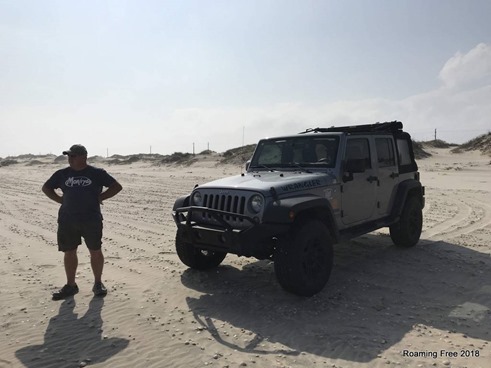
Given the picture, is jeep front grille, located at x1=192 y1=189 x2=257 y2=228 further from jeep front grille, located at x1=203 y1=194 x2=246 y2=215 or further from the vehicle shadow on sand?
the vehicle shadow on sand

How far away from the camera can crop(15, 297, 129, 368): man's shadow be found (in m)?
3.79

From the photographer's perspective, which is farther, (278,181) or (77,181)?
(278,181)

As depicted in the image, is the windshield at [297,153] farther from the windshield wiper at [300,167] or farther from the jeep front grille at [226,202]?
the jeep front grille at [226,202]

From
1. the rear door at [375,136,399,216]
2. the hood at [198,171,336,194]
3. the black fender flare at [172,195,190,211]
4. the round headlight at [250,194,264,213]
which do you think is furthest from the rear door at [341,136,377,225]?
the black fender flare at [172,195,190,211]

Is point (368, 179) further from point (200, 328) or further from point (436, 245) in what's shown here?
point (200, 328)

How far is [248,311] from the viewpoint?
191 inches

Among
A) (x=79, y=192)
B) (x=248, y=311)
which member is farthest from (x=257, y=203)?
(x=79, y=192)

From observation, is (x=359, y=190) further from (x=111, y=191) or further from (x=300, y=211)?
(x=111, y=191)

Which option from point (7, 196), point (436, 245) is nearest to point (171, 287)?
point (436, 245)

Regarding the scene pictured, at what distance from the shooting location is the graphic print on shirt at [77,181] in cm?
514

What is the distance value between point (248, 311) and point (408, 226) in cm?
360

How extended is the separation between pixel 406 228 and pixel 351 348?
3.69 meters

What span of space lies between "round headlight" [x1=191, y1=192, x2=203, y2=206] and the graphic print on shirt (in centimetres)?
128

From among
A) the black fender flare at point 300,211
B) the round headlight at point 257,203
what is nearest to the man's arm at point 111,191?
the round headlight at point 257,203
